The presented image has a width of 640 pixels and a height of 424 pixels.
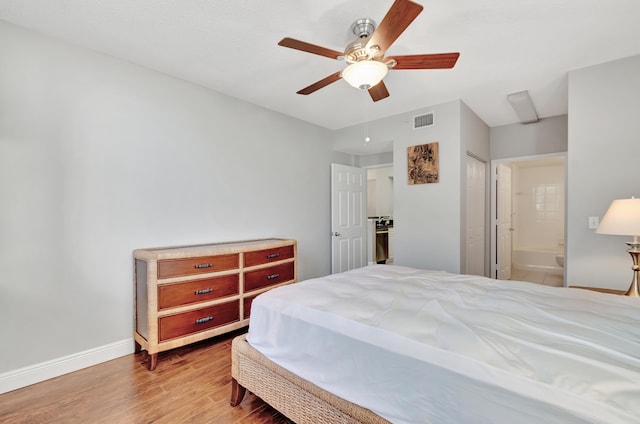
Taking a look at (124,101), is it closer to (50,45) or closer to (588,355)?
(50,45)

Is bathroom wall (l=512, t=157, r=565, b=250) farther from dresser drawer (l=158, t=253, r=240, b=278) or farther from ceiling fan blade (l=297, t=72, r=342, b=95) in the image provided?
dresser drawer (l=158, t=253, r=240, b=278)

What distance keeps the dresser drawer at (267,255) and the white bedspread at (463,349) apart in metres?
1.20

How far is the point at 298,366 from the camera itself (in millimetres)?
1443

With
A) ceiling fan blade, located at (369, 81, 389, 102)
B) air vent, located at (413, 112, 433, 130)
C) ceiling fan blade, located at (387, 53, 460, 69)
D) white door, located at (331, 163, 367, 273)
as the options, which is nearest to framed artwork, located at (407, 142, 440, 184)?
air vent, located at (413, 112, 433, 130)

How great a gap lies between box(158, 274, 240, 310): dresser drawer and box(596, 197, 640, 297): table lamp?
3.06 metres

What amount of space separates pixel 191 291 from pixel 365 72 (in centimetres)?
223

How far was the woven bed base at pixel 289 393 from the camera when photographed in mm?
1243

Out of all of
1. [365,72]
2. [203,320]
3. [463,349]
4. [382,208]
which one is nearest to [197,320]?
[203,320]

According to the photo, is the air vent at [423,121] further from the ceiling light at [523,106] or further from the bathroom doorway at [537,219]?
the bathroom doorway at [537,219]

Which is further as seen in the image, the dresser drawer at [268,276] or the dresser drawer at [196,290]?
the dresser drawer at [268,276]

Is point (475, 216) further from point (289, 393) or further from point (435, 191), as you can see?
point (289, 393)

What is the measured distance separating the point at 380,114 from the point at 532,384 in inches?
143

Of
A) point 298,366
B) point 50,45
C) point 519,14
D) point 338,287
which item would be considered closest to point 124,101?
point 50,45

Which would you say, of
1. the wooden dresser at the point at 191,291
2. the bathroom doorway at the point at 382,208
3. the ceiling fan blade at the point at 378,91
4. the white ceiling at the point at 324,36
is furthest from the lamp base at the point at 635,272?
the bathroom doorway at the point at 382,208
